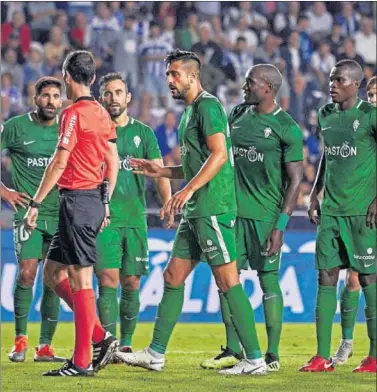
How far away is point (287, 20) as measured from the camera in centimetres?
1600

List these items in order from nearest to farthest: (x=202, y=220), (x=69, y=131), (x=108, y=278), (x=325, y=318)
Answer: (x=69, y=131) < (x=202, y=220) < (x=325, y=318) < (x=108, y=278)

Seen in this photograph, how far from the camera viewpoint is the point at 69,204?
603cm

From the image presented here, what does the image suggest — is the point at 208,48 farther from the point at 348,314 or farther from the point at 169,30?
the point at 348,314

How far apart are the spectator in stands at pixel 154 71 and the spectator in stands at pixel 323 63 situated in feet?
6.81

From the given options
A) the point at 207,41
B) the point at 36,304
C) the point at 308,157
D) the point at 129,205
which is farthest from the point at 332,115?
the point at 207,41

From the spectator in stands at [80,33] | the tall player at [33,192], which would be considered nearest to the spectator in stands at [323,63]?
the spectator in stands at [80,33]

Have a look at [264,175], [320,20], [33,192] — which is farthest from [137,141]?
[320,20]

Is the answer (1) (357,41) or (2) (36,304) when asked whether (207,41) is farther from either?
(2) (36,304)

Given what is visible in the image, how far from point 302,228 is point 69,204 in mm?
5315

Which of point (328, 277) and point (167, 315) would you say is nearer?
point (167, 315)

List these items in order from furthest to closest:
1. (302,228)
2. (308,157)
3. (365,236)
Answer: (308,157) → (302,228) → (365,236)

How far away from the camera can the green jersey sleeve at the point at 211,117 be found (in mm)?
6105

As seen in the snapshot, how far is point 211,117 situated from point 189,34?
31.0ft

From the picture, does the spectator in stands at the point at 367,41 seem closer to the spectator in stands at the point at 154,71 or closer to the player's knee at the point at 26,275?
the spectator in stands at the point at 154,71
